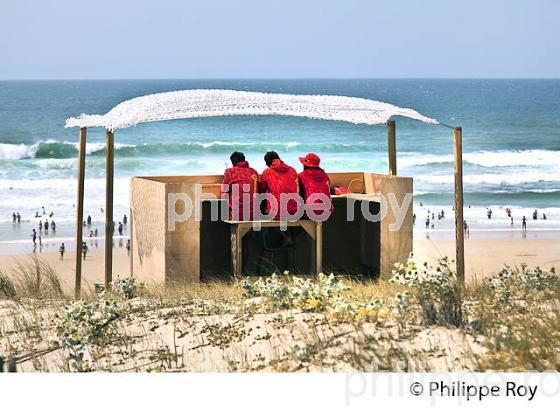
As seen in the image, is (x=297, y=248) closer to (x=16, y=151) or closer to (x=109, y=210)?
(x=109, y=210)

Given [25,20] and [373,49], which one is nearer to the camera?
[25,20]

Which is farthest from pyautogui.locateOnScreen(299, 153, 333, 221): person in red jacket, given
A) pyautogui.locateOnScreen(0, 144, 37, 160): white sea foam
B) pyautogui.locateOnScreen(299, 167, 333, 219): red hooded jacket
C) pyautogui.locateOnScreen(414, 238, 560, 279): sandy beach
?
pyautogui.locateOnScreen(0, 144, 37, 160): white sea foam

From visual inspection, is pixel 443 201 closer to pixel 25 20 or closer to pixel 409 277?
pixel 409 277

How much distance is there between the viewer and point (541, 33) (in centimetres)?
6044

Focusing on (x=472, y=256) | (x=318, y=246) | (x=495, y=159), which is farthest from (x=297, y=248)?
(x=495, y=159)

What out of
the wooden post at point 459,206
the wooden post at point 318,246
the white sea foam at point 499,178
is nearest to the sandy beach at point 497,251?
the wooden post at point 459,206

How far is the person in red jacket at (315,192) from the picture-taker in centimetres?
1059

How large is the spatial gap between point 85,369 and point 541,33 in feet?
182

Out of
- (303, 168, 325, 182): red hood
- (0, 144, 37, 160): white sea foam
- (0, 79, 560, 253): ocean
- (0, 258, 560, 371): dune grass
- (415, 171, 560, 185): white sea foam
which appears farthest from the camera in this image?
(0, 144, 37, 160): white sea foam

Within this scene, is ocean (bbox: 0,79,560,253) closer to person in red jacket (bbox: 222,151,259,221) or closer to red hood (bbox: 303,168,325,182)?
person in red jacket (bbox: 222,151,259,221)

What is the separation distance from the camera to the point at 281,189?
10586 mm

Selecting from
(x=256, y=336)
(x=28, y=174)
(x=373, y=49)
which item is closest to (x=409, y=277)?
(x=256, y=336)

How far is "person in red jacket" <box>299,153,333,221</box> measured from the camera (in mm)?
10586

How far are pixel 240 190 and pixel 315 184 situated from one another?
2.23 ft
